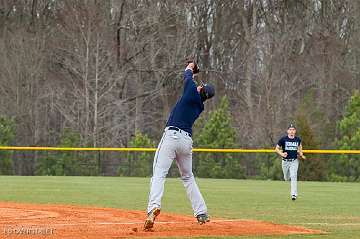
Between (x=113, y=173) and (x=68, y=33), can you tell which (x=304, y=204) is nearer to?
(x=113, y=173)

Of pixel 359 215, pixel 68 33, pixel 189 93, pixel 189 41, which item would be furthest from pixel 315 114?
pixel 189 93

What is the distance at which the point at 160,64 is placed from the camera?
2069 inches

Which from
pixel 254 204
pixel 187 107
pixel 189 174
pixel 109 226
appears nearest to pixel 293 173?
pixel 254 204

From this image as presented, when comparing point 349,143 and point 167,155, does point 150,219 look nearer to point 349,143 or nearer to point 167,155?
point 167,155

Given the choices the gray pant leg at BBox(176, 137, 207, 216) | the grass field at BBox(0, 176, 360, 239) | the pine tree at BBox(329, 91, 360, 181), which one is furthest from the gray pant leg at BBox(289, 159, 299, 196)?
the pine tree at BBox(329, 91, 360, 181)

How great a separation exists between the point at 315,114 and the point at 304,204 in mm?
27657

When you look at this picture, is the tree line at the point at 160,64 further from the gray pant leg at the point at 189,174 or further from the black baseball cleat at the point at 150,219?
the black baseball cleat at the point at 150,219

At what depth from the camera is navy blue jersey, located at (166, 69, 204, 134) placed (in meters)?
12.0

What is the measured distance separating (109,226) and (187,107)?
199 cm

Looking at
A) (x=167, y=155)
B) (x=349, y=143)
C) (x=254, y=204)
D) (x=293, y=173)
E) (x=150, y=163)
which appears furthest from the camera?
(x=349, y=143)

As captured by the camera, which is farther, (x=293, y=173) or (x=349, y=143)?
(x=349, y=143)

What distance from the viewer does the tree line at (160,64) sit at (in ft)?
155

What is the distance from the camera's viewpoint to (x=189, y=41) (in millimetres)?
51281

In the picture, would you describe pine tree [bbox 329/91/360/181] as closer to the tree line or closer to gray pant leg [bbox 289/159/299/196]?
the tree line
